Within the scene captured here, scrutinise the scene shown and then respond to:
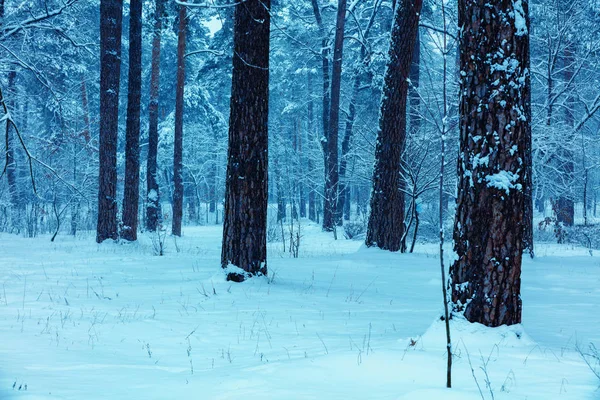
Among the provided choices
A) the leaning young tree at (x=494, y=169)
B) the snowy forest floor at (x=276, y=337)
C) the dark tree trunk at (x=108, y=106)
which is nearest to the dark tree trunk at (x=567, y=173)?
the snowy forest floor at (x=276, y=337)

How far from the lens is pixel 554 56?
1480 cm

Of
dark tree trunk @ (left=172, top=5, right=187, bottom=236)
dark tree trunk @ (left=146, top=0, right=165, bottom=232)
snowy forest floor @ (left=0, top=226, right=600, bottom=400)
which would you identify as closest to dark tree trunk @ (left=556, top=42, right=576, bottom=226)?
snowy forest floor @ (left=0, top=226, right=600, bottom=400)

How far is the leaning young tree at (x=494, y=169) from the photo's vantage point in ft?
12.8

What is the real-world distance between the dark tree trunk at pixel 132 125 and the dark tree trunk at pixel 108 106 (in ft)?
3.01

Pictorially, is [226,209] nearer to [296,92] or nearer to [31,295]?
[31,295]

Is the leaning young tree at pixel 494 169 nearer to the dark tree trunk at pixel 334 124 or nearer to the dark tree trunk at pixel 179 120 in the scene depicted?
the dark tree trunk at pixel 179 120

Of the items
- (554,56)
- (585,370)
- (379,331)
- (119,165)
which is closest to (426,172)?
(554,56)

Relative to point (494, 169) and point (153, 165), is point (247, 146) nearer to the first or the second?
point (494, 169)

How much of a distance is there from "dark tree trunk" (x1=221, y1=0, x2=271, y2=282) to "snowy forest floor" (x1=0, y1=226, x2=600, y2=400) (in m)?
0.51

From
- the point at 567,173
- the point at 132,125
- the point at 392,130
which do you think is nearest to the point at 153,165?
the point at 132,125

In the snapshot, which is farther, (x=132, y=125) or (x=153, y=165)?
(x=153, y=165)

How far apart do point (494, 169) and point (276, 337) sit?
234 centimetres

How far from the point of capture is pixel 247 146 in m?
6.59

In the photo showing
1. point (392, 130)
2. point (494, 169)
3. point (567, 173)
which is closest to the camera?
point (494, 169)
